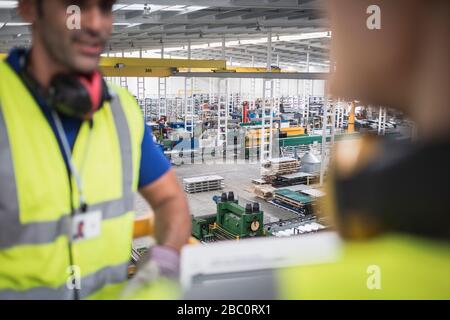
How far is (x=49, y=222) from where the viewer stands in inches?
47.6

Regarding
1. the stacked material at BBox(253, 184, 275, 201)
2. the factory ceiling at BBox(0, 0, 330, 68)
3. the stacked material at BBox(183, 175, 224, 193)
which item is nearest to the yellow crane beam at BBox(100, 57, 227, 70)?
the factory ceiling at BBox(0, 0, 330, 68)

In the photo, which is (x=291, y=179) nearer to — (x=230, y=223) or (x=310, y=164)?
(x=310, y=164)

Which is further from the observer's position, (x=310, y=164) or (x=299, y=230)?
(x=310, y=164)

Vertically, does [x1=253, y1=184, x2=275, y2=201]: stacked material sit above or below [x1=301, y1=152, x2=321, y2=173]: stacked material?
below

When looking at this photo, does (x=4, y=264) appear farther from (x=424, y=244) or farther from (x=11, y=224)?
(x=424, y=244)

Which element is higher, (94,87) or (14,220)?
(94,87)

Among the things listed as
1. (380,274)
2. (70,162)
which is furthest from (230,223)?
→ (380,274)

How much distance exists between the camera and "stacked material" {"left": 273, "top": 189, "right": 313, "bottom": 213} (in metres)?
11.6

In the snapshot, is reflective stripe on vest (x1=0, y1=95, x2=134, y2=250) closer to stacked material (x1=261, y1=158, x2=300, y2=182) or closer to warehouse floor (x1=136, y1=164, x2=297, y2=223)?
warehouse floor (x1=136, y1=164, x2=297, y2=223)

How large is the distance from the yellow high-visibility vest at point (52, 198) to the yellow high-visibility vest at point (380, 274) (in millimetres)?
779

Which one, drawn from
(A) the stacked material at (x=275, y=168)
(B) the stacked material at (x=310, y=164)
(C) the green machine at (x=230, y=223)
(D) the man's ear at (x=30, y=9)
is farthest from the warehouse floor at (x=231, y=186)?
(D) the man's ear at (x=30, y=9)

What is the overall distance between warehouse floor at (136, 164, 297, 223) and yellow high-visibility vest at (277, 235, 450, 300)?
10.8 metres

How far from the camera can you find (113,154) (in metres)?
1.35

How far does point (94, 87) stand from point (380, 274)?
1.03 m
